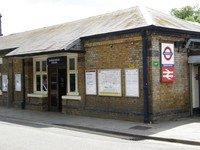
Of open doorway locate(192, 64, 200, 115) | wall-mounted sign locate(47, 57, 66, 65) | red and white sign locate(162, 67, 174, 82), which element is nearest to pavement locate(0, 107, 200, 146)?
open doorway locate(192, 64, 200, 115)

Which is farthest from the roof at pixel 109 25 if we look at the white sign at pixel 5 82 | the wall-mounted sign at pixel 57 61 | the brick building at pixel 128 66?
the white sign at pixel 5 82

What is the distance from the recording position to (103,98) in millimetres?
14367

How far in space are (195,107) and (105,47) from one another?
456 cm

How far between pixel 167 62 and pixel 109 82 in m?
2.55

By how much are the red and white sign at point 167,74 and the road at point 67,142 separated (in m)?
3.52

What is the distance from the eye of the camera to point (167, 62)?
13.1 m

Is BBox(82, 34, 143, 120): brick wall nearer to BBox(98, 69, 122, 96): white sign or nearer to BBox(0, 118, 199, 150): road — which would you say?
BBox(98, 69, 122, 96): white sign

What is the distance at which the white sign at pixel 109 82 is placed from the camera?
1375cm

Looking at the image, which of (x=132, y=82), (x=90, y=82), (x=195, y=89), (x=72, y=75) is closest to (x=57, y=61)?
(x=72, y=75)

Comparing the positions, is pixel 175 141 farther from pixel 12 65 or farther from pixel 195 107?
pixel 12 65

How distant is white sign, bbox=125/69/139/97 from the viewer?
1303 cm

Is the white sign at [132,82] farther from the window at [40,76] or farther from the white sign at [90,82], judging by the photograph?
the window at [40,76]

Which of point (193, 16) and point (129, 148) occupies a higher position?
point (193, 16)

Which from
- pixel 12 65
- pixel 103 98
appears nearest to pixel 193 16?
pixel 12 65
